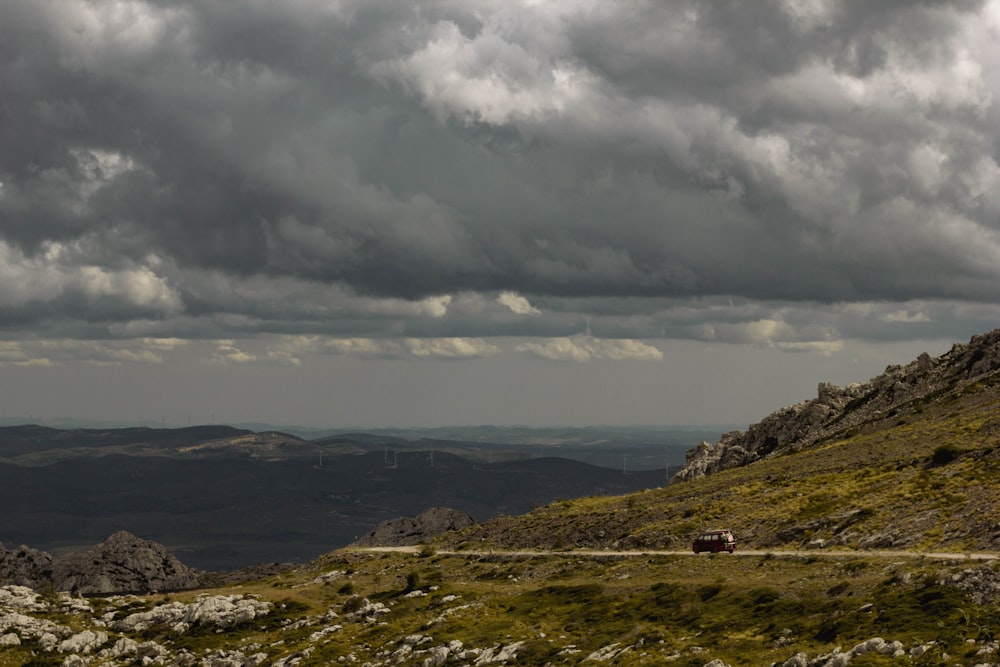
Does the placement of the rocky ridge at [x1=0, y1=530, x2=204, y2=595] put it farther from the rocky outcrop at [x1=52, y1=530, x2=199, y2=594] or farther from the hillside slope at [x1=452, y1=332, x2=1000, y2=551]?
the hillside slope at [x1=452, y1=332, x2=1000, y2=551]

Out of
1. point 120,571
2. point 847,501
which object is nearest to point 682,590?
point 847,501

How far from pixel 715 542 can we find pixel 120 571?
433ft

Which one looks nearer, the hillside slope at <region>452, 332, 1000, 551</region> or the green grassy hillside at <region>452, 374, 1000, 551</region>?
the green grassy hillside at <region>452, 374, 1000, 551</region>

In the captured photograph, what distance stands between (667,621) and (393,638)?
1055 inches

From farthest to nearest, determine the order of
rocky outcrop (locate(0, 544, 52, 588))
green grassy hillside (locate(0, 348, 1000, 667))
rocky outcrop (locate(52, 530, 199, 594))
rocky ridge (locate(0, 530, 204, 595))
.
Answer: rocky outcrop (locate(0, 544, 52, 588)) < rocky ridge (locate(0, 530, 204, 595)) < rocky outcrop (locate(52, 530, 199, 594)) < green grassy hillside (locate(0, 348, 1000, 667))

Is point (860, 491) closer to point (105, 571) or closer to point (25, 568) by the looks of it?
point (105, 571)

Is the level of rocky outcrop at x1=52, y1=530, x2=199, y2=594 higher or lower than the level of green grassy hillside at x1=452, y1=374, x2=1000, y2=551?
lower

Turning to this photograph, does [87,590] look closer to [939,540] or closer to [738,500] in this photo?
[738,500]

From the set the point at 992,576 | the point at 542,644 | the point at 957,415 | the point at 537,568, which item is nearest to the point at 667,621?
the point at 542,644

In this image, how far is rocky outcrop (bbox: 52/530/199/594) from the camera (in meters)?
182

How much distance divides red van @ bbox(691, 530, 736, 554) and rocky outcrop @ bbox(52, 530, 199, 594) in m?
113

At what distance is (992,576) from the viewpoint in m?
59.2

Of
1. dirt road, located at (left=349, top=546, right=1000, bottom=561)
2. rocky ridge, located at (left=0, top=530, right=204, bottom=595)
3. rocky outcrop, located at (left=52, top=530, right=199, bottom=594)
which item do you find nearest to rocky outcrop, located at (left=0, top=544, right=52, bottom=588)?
rocky ridge, located at (left=0, top=530, right=204, bottom=595)

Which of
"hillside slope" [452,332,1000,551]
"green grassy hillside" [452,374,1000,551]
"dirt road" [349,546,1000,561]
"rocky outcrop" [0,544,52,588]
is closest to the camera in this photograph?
"dirt road" [349,546,1000,561]
